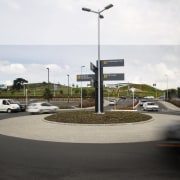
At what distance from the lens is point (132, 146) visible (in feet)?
34.9

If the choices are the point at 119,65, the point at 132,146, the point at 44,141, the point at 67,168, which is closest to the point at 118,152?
the point at 132,146

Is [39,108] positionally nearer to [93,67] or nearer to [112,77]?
[93,67]

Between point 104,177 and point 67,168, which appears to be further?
point 67,168

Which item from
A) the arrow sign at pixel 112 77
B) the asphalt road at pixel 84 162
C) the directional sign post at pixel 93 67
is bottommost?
the asphalt road at pixel 84 162

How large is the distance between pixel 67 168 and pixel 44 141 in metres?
5.21

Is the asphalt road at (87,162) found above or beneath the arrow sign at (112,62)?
beneath

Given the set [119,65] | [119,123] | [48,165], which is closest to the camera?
[48,165]

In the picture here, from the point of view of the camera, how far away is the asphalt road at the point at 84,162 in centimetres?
656

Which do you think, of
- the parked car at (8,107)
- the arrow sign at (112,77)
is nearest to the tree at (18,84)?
the parked car at (8,107)

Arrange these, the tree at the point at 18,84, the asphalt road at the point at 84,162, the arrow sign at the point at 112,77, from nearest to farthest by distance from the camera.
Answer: the asphalt road at the point at 84,162
the arrow sign at the point at 112,77
the tree at the point at 18,84

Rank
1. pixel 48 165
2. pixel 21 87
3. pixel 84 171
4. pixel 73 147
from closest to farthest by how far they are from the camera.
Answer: pixel 84 171
pixel 48 165
pixel 73 147
pixel 21 87

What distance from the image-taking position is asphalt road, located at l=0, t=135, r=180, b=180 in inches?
258

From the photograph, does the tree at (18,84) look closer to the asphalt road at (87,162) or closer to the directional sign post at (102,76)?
the directional sign post at (102,76)

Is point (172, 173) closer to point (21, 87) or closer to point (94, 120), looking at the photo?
point (94, 120)
